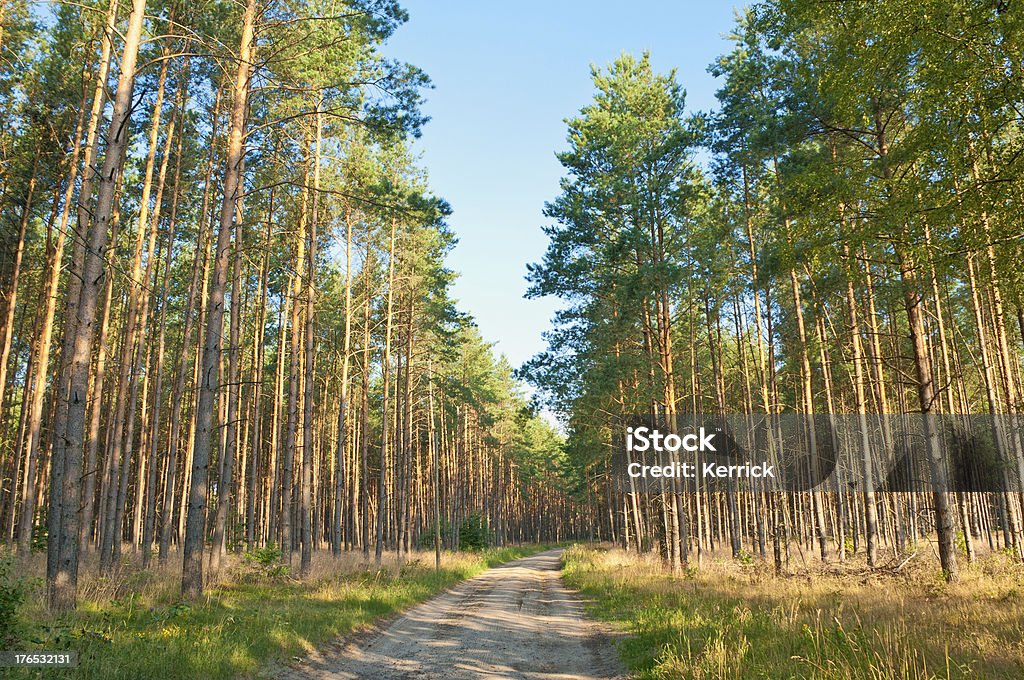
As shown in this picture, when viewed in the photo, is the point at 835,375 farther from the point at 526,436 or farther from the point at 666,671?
the point at 526,436

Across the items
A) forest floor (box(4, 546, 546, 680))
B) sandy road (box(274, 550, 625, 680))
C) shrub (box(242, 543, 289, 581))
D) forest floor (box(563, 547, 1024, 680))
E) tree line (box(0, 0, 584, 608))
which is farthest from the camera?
shrub (box(242, 543, 289, 581))

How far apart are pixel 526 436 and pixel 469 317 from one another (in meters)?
37.9

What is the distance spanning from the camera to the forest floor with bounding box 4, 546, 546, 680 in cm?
629

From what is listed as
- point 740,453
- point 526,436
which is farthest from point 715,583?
point 526,436

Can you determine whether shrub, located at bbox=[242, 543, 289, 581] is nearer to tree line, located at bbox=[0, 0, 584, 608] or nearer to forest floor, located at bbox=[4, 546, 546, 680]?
forest floor, located at bbox=[4, 546, 546, 680]

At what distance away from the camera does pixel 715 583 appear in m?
14.5

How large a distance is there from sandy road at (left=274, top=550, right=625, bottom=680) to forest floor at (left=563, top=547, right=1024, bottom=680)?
0.67 m

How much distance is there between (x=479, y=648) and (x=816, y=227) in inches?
335

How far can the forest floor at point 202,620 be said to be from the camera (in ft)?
20.6

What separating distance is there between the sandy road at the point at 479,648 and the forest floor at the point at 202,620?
1.72 ft

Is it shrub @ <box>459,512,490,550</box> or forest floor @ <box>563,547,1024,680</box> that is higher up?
forest floor @ <box>563,547,1024,680</box>

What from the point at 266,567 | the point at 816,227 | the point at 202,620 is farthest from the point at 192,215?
the point at 816,227

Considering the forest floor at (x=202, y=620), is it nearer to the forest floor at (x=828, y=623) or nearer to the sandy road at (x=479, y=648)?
the sandy road at (x=479, y=648)

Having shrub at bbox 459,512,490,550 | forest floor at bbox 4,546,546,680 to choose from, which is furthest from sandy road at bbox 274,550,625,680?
shrub at bbox 459,512,490,550
